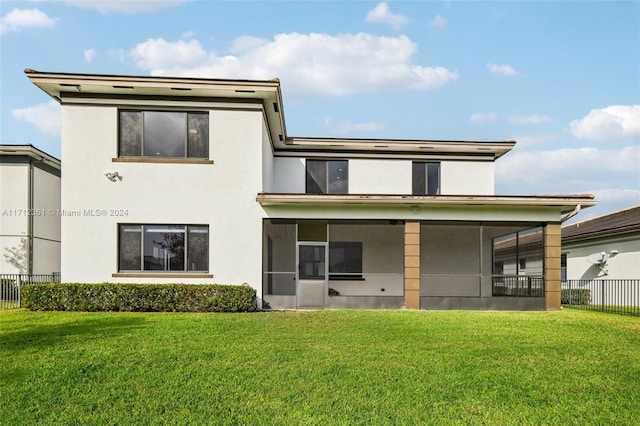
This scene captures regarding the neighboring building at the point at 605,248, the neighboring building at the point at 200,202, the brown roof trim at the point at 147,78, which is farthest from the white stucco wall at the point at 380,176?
the neighboring building at the point at 605,248

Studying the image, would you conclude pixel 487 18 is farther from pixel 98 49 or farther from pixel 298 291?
pixel 98 49

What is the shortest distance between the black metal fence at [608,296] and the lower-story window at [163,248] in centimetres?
1433

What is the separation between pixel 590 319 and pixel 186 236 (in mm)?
12308

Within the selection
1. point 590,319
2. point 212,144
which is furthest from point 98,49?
point 590,319

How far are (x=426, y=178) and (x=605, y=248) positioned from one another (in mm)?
8739

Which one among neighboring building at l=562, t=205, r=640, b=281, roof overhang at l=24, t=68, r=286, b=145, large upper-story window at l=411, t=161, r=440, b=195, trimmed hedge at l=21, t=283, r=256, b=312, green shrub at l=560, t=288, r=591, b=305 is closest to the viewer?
trimmed hedge at l=21, t=283, r=256, b=312

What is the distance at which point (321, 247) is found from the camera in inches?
636

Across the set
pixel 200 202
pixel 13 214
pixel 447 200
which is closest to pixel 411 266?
pixel 447 200

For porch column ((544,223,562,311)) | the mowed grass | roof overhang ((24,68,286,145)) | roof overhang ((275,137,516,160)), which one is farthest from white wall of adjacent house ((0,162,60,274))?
porch column ((544,223,562,311))

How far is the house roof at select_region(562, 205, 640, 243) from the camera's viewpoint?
19.7m

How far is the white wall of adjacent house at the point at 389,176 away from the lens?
19906 millimetres

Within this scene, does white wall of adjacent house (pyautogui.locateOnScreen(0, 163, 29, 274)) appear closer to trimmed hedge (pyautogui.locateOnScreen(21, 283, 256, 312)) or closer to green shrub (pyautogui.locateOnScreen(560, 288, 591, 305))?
trimmed hedge (pyautogui.locateOnScreen(21, 283, 256, 312))

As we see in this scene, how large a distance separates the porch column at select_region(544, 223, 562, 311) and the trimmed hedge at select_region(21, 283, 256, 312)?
1000cm

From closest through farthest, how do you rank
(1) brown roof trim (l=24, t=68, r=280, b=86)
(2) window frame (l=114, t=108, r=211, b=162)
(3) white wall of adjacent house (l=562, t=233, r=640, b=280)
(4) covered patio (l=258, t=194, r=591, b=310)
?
1. (1) brown roof trim (l=24, t=68, r=280, b=86)
2. (2) window frame (l=114, t=108, r=211, b=162)
3. (4) covered patio (l=258, t=194, r=591, b=310)
4. (3) white wall of adjacent house (l=562, t=233, r=640, b=280)
